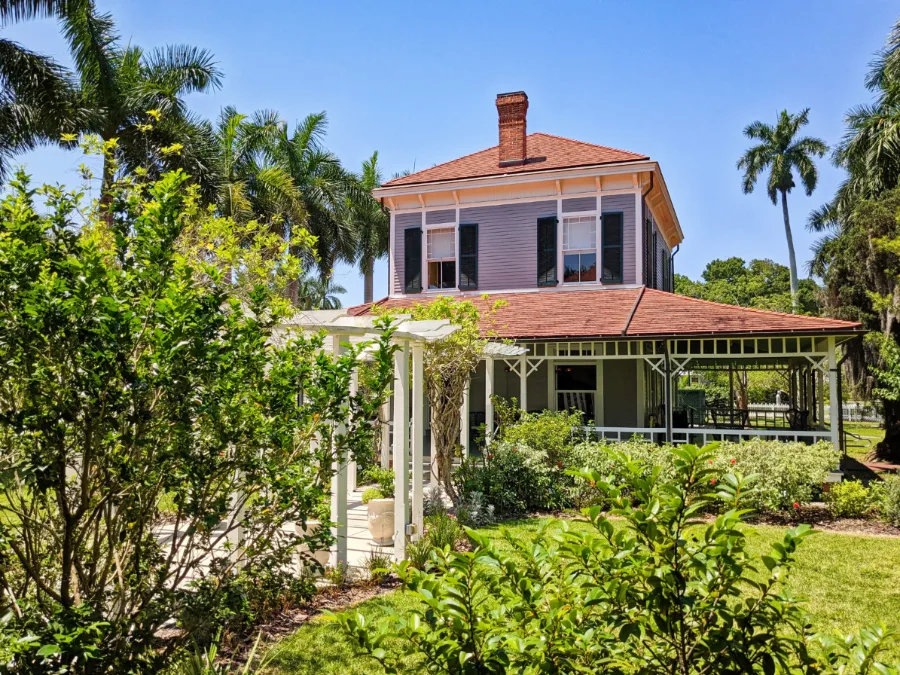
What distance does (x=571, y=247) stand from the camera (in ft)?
57.3

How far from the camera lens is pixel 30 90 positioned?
695 inches

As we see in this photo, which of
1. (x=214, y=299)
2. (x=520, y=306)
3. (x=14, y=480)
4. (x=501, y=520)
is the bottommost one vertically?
(x=501, y=520)

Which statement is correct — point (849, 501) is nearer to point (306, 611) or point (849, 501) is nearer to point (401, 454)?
point (401, 454)

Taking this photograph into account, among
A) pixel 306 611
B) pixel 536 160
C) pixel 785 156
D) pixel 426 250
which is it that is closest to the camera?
pixel 306 611

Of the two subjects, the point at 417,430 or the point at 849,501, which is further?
the point at 849,501

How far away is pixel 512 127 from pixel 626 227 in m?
4.67

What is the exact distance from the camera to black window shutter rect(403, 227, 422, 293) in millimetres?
18672

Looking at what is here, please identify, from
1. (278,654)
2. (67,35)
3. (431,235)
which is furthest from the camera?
(67,35)

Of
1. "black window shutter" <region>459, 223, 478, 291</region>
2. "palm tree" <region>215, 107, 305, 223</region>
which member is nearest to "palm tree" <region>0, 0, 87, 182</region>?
"palm tree" <region>215, 107, 305, 223</region>

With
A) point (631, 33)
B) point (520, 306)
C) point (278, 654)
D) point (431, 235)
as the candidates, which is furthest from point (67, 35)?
point (278, 654)

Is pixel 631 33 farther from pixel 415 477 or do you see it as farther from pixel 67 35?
pixel 67 35

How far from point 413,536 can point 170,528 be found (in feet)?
11.4

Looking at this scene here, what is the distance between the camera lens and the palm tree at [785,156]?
42.3 m

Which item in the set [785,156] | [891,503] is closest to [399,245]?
[891,503]
